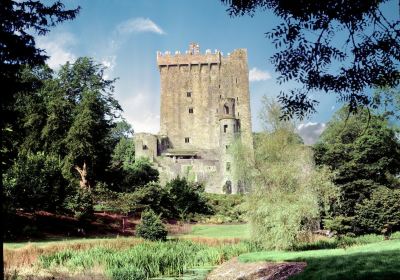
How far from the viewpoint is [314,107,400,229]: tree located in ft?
116

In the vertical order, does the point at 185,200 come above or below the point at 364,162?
below

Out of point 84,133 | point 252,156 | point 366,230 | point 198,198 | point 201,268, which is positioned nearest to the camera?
point 201,268

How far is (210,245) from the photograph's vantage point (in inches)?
1046

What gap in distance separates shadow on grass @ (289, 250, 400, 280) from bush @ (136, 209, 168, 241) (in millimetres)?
11969

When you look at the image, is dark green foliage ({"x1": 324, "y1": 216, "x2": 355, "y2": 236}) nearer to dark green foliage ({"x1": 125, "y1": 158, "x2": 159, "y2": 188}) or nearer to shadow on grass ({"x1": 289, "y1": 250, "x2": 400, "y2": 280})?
shadow on grass ({"x1": 289, "y1": 250, "x2": 400, "y2": 280})

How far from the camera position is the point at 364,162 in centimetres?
4000

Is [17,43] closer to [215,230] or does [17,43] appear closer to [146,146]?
[215,230]

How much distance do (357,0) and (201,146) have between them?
65.4 m

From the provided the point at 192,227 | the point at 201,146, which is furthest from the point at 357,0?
the point at 201,146

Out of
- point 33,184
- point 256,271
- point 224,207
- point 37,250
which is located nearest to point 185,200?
point 224,207

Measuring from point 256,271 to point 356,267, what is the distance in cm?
489

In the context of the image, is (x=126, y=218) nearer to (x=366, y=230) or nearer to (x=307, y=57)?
(x=366, y=230)

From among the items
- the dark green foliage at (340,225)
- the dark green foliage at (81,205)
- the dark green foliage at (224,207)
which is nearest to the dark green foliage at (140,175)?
the dark green foliage at (224,207)

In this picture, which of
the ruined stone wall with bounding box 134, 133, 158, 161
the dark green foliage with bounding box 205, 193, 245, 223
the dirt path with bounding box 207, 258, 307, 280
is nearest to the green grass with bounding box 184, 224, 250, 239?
the dark green foliage with bounding box 205, 193, 245, 223
